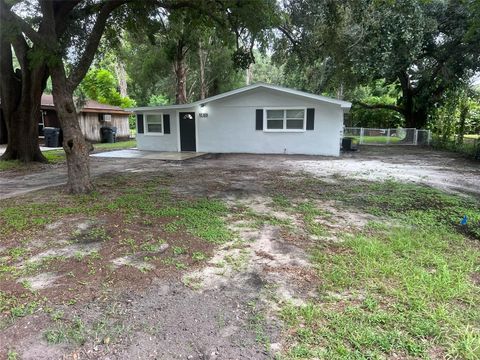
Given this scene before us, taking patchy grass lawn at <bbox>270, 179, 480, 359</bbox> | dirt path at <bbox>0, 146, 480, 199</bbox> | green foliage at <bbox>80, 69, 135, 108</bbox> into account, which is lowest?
patchy grass lawn at <bbox>270, 179, 480, 359</bbox>

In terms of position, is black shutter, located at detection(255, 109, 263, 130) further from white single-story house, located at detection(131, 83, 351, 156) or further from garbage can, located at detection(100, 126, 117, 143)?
garbage can, located at detection(100, 126, 117, 143)

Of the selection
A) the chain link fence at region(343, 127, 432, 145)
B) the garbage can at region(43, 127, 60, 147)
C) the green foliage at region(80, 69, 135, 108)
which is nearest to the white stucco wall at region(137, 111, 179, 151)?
the garbage can at region(43, 127, 60, 147)

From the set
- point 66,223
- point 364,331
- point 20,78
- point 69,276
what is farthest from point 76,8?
point 364,331

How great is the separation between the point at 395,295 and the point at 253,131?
11.6m

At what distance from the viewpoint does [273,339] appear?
2246 mm

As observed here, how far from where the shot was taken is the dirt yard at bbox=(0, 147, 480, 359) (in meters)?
2.21

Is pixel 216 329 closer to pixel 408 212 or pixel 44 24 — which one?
pixel 408 212

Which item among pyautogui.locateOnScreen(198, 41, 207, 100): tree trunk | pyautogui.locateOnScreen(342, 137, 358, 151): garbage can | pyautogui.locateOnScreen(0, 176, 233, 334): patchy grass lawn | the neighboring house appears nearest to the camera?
pyautogui.locateOnScreen(0, 176, 233, 334): patchy grass lawn

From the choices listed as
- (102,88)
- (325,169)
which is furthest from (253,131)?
(102,88)

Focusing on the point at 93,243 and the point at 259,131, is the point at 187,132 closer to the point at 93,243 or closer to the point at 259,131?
the point at 259,131

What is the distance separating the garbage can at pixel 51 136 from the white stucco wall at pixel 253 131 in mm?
5302

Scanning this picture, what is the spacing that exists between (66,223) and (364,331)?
3993 mm

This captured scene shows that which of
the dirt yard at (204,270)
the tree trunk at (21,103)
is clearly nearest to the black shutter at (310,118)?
the dirt yard at (204,270)

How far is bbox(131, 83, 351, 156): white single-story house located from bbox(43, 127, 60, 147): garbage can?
4.75m
